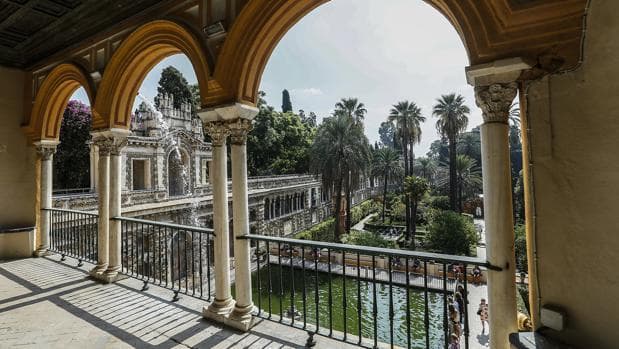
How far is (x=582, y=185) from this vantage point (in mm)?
1920

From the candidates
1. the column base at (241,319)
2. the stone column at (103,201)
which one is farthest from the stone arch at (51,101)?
the column base at (241,319)

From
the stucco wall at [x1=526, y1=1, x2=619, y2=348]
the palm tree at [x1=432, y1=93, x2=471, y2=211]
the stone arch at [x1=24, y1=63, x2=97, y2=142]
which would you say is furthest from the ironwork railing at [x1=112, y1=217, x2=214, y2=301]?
the palm tree at [x1=432, y1=93, x2=471, y2=211]

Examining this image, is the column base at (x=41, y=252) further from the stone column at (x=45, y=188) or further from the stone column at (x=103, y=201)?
the stone column at (x=103, y=201)

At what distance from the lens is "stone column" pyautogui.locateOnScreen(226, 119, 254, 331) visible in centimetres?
330

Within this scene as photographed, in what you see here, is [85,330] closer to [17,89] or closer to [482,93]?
[482,93]

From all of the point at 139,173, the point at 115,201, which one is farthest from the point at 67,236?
the point at 139,173

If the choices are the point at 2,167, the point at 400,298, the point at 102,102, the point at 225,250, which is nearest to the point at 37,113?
the point at 2,167

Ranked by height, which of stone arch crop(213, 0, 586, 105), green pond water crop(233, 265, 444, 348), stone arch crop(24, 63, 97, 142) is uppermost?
stone arch crop(24, 63, 97, 142)

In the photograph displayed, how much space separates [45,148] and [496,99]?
791cm

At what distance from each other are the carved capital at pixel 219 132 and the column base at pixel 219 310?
5.91ft

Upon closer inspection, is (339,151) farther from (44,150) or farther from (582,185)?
(582,185)

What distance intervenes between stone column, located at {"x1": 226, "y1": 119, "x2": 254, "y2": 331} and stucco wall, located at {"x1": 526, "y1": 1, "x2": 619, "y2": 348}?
2.64 m

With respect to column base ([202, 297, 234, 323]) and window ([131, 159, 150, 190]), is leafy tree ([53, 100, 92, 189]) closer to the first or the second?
window ([131, 159, 150, 190])

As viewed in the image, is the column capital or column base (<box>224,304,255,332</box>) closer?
column base (<box>224,304,255,332</box>)
